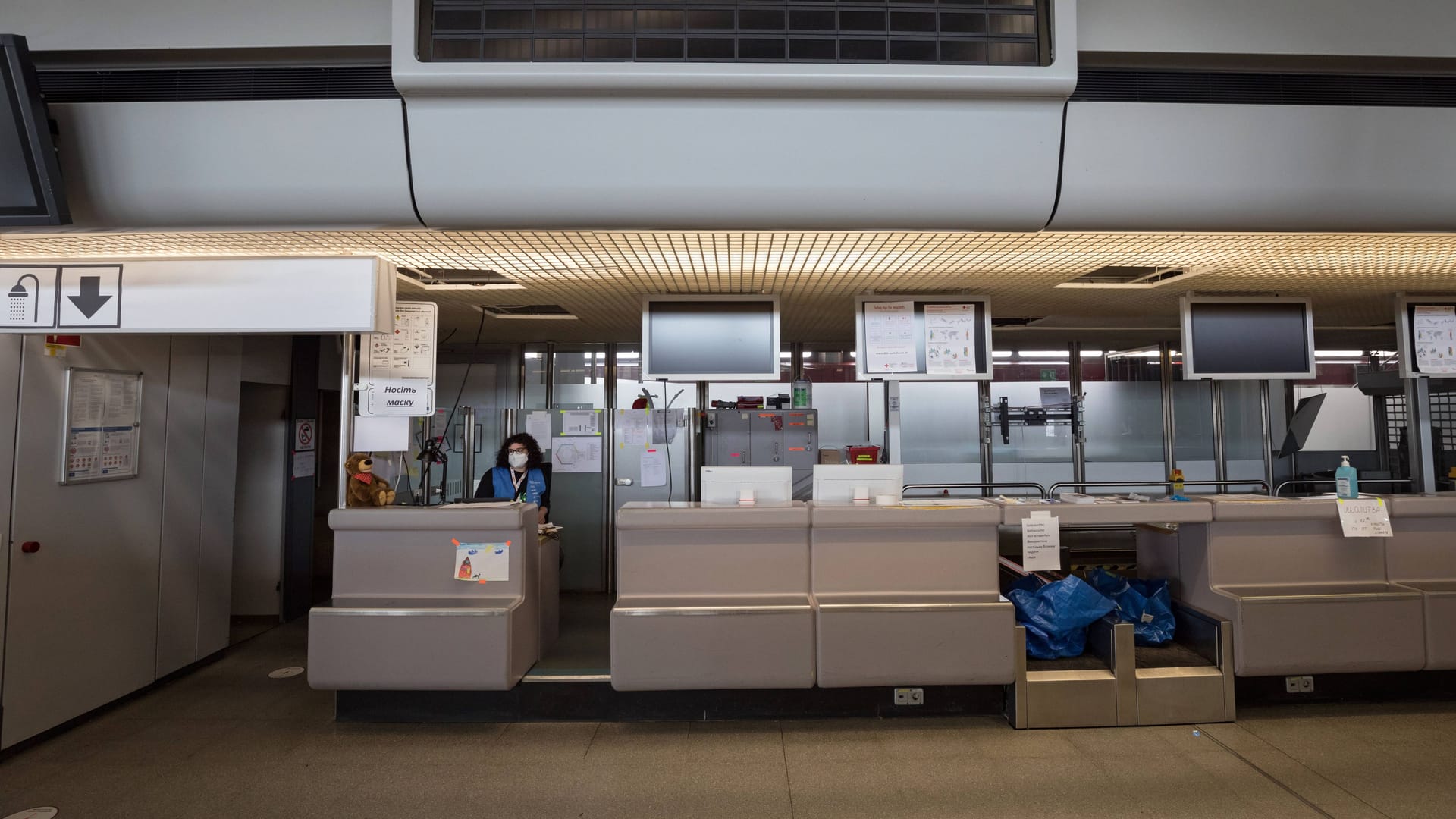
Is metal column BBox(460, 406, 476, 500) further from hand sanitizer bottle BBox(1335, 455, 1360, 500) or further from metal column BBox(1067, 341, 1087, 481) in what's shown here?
hand sanitizer bottle BBox(1335, 455, 1360, 500)

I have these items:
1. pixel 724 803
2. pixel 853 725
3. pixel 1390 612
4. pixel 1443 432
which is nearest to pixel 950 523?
pixel 853 725

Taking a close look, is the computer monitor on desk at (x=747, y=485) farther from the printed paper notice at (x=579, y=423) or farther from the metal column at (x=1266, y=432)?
the metal column at (x=1266, y=432)

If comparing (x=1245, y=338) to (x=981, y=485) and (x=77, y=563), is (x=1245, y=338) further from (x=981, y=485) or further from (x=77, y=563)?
(x=77, y=563)

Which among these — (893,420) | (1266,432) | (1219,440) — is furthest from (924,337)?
(1266,432)

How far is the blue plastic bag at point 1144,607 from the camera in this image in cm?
362

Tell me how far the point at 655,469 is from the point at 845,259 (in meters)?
3.57

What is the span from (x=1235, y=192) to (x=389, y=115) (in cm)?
319

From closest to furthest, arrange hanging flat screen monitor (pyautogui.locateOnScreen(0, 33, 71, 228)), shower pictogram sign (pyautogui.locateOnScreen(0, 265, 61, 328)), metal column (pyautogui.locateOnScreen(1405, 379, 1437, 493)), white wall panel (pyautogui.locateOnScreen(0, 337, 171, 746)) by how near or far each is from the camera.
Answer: hanging flat screen monitor (pyautogui.locateOnScreen(0, 33, 71, 228)), shower pictogram sign (pyautogui.locateOnScreen(0, 265, 61, 328)), white wall panel (pyautogui.locateOnScreen(0, 337, 171, 746)), metal column (pyautogui.locateOnScreen(1405, 379, 1437, 493))

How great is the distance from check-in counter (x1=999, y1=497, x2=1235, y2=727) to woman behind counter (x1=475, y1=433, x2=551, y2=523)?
3.49 meters

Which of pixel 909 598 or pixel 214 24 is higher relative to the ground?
pixel 214 24

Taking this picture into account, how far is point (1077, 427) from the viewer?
673cm

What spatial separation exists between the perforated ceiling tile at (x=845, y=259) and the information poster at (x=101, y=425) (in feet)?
2.79

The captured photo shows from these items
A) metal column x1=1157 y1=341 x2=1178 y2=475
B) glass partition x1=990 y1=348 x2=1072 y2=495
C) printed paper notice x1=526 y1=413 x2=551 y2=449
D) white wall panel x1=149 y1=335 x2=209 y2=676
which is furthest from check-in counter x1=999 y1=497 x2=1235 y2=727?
white wall panel x1=149 y1=335 x2=209 y2=676

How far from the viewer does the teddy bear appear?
A: 3.68m
